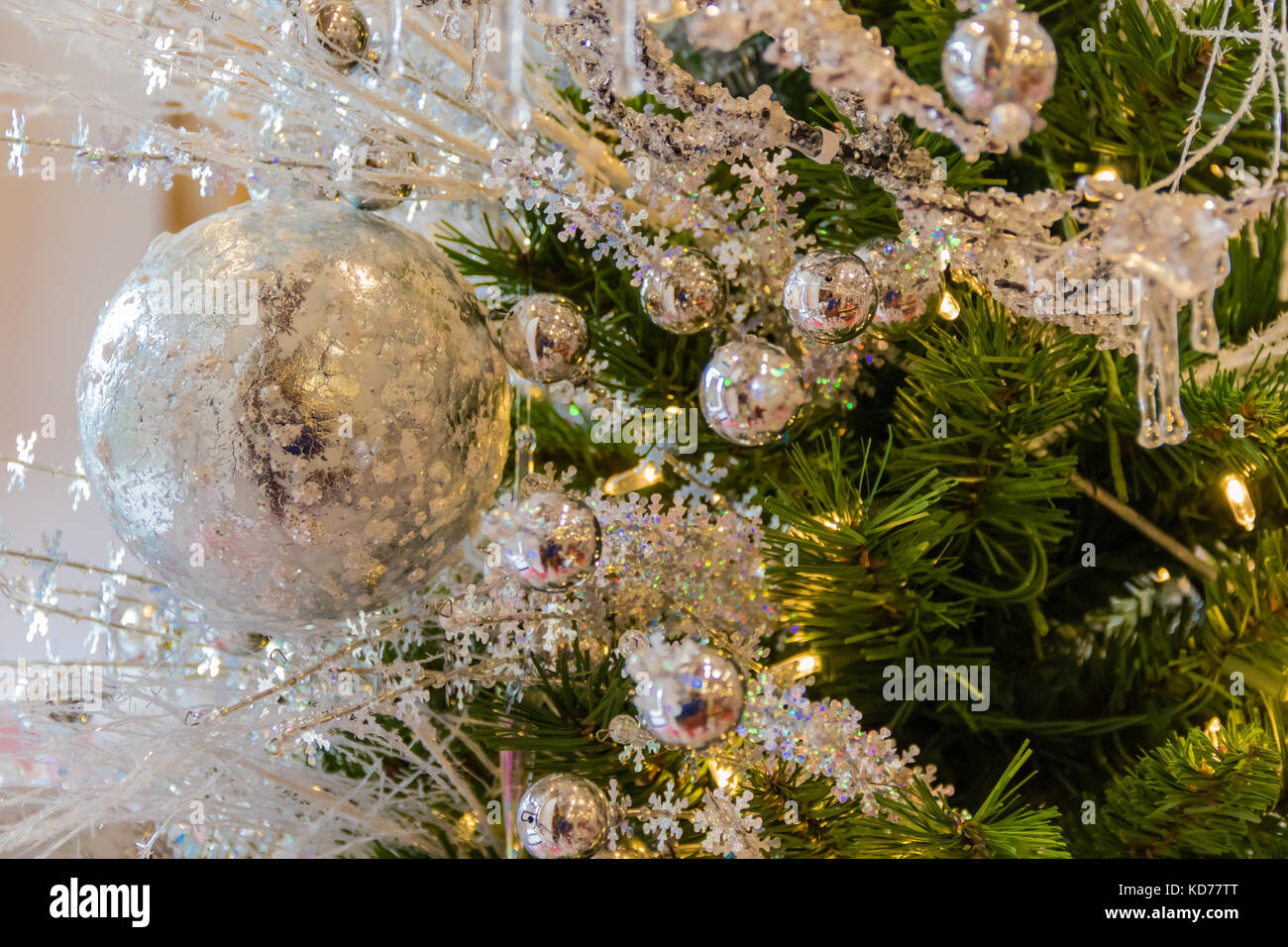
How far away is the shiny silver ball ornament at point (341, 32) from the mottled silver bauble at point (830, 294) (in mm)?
252

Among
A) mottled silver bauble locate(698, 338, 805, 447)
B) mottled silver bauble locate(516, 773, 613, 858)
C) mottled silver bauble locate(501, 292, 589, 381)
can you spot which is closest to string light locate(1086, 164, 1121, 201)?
mottled silver bauble locate(698, 338, 805, 447)

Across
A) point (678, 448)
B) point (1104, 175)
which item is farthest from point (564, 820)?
point (1104, 175)

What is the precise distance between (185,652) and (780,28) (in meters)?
0.53

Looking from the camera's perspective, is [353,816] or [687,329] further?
[353,816]

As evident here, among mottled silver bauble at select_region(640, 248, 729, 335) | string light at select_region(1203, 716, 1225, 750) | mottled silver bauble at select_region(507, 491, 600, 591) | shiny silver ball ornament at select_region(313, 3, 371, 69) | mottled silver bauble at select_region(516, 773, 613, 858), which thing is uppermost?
shiny silver ball ornament at select_region(313, 3, 371, 69)

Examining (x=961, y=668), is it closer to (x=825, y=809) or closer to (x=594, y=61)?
(x=825, y=809)

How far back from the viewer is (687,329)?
500 mm

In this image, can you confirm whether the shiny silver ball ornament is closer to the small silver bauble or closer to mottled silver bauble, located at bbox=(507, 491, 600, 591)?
the small silver bauble

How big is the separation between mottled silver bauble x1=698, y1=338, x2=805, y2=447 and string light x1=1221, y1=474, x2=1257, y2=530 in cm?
27

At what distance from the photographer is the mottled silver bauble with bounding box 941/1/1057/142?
31 cm

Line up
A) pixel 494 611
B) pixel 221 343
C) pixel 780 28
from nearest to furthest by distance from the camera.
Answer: pixel 780 28 → pixel 221 343 → pixel 494 611

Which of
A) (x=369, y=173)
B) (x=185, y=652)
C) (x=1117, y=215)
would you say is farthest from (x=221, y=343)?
(x=1117, y=215)

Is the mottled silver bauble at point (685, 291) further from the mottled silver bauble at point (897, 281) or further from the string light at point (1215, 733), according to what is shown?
the string light at point (1215, 733)

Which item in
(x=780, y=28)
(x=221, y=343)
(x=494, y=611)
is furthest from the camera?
(x=494, y=611)
